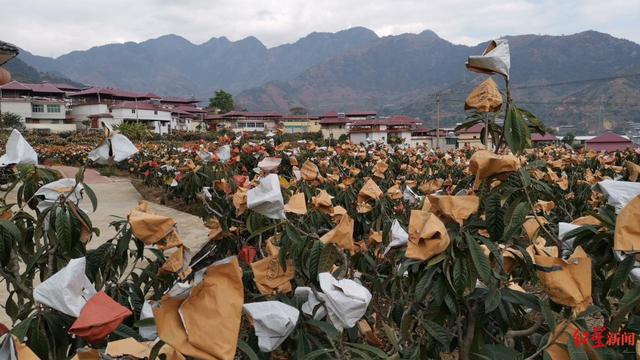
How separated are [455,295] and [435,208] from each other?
26 centimetres

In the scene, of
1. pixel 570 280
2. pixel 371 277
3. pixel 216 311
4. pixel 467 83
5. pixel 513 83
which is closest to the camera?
pixel 216 311

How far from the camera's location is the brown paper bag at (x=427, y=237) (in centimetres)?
118

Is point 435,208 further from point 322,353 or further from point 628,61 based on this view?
point 628,61

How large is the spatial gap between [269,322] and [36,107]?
151 ft

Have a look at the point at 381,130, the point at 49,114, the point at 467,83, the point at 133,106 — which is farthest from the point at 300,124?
the point at 467,83

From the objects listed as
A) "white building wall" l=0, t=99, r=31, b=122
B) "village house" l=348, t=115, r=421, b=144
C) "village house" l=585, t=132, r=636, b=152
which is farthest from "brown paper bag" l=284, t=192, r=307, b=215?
"white building wall" l=0, t=99, r=31, b=122

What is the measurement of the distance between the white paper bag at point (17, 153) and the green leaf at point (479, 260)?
1.61m

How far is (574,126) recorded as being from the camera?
71312 millimetres

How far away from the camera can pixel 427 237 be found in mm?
1188

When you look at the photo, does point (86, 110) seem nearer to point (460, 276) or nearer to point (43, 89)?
point (43, 89)

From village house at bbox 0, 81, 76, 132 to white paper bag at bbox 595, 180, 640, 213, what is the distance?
41664 millimetres

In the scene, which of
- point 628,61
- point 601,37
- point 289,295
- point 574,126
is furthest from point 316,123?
point 601,37

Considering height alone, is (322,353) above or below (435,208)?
below

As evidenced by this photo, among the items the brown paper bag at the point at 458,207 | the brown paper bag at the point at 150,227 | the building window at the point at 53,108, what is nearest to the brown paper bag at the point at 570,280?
the brown paper bag at the point at 458,207
